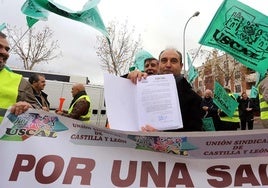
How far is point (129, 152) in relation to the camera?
232 cm

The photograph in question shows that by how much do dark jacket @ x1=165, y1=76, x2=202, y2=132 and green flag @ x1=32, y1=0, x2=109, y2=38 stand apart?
1882mm

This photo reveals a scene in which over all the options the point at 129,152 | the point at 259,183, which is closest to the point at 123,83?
the point at 129,152

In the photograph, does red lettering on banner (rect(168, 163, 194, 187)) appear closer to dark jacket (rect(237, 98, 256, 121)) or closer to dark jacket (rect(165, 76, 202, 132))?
dark jacket (rect(165, 76, 202, 132))

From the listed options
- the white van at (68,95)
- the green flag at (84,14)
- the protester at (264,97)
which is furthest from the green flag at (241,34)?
the white van at (68,95)

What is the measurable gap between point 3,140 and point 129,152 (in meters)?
0.82

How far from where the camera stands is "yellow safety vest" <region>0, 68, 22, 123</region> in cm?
272

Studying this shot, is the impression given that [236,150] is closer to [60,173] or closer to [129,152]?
[129,152]

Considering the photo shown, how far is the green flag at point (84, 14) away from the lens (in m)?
4.32

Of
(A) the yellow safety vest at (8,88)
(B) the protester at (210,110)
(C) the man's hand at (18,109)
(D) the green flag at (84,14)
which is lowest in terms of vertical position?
(C) the man's hand at (18,109)

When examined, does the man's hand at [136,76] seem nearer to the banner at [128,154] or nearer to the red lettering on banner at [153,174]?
the banner at [128,154]

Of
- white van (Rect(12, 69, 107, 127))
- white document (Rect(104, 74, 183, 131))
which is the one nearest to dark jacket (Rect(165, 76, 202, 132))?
white document (Rect(104, 74, 183, 131))

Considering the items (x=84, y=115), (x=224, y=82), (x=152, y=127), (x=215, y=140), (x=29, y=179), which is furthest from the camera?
(x=224, y=82)

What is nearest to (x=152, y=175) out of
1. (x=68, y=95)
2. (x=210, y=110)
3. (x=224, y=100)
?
(x=224, y=100)

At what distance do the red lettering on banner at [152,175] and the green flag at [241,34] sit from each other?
1.71 metres
